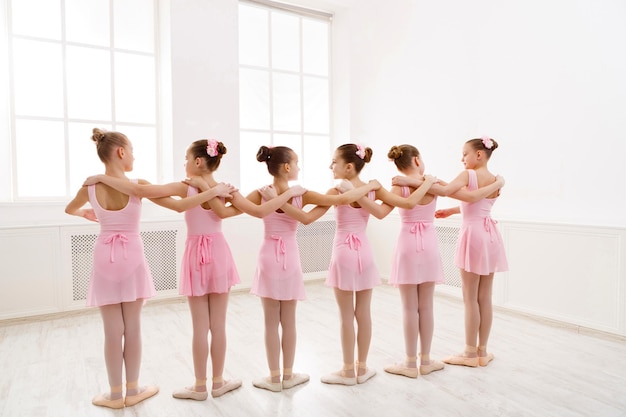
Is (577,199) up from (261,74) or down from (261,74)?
down

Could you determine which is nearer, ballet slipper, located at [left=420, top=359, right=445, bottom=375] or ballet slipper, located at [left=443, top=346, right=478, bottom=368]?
ballet slipper, located at [left=420, top=359, right=445, bottom=375]

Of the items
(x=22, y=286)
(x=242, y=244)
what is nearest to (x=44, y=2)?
(x=22, y=286)

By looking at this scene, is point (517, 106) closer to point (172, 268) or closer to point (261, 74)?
point (261, 74)

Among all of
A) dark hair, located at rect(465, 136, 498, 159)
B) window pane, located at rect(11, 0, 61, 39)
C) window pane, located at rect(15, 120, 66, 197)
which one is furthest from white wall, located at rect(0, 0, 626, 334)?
dark hair, located at rect(465, 136, 498, 159)

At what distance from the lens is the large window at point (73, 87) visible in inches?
155

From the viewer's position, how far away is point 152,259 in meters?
4.13

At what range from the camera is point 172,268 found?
4.23 metres

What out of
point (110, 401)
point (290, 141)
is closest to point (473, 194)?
point (110, 401)

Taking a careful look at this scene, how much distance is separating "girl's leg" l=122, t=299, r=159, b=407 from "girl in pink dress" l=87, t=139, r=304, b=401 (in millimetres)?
197

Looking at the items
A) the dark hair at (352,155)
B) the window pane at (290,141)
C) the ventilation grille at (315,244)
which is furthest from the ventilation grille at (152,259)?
the dark hair at (352,155)

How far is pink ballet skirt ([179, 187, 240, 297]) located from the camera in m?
2.13

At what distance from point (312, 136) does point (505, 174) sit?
A: 241 cm

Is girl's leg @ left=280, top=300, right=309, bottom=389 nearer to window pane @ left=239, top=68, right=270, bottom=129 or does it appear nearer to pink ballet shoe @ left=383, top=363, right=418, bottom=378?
pink ballet shoe @ left=383, top=363, right=418, bottom=378

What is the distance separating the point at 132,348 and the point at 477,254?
1864 mm
